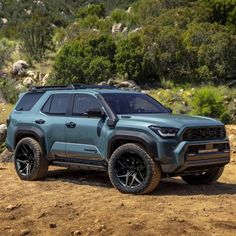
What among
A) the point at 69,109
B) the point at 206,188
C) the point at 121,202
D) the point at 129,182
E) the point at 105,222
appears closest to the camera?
the point at 105,222

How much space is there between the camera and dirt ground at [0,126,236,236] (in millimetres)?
6277

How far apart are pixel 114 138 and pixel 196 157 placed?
4.22 feet

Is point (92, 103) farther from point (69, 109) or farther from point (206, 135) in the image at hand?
point (206, 135)

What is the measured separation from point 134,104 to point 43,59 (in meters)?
32.6

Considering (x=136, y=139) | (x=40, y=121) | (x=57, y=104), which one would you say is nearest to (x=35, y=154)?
(x=40, y=121)

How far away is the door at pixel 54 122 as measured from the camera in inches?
369

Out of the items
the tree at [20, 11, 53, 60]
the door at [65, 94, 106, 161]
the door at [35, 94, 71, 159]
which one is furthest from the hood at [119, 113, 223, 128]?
the tree at [20, 11, 53, 60]

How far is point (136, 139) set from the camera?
27.0 feet

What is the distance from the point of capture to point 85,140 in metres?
8.95

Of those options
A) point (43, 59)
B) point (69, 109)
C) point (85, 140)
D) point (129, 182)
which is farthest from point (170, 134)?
point (43, 59)

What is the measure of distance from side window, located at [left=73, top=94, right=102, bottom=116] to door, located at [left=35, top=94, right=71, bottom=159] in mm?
198

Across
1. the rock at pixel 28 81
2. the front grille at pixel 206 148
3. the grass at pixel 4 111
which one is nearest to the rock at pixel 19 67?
the rock at pixel 28 81

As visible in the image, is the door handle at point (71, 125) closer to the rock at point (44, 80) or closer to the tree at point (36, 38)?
the rock at point (44, 80)

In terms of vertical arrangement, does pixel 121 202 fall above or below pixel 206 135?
below
